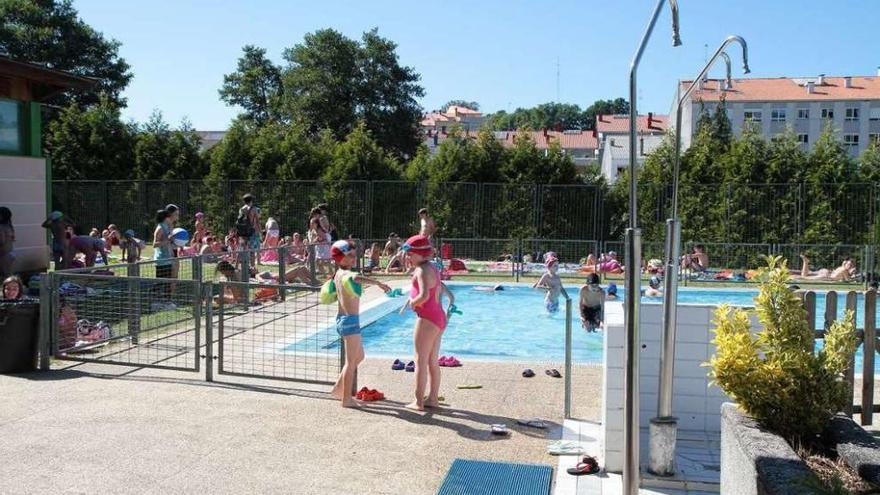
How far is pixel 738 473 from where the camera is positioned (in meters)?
4.57

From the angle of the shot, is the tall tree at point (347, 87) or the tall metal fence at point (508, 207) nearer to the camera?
the tall metal fence at point (508, 207)

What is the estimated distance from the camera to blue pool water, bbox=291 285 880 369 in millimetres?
14023

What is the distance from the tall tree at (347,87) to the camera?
56188 mm

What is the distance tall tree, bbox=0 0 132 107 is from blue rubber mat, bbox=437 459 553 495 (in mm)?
45224

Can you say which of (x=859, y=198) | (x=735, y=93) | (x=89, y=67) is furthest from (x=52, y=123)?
(x=735, y=93)

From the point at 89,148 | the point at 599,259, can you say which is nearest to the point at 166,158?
the point at 89,148

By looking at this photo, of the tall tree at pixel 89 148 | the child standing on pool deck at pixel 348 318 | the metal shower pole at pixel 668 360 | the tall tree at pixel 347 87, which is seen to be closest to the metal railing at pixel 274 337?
the child standing on pool deck at pixel 348 318

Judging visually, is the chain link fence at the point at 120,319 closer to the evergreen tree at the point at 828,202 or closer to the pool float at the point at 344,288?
the pool float at the point at 344,288

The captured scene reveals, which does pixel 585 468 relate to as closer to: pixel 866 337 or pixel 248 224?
pixel 866 337

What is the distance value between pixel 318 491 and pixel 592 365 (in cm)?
554

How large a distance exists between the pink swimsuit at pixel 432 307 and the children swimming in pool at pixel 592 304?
718 cm

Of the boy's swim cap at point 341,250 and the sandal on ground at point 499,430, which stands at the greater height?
the boy's swim cap at point 341,250

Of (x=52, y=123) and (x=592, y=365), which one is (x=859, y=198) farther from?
(x=52, y=123)

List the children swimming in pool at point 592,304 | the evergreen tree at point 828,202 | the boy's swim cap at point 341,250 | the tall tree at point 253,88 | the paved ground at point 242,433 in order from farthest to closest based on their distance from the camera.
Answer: the tall tree at point 253,88, the evergreen tree at point 828,202, the children swimming in pool at point 592,304, the boy's swim cap at point 341,250, the paved ground at point 242,433
